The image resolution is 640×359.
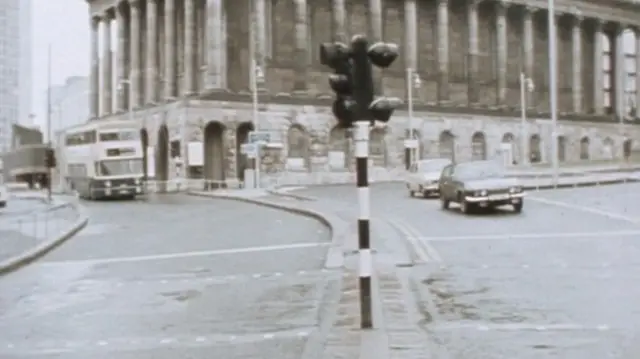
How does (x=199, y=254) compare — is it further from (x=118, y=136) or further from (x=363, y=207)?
(x=118, y=136)

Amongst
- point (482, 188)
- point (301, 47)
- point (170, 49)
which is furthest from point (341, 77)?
point (170, 49)

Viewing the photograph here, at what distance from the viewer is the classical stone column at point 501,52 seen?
95.8 metres

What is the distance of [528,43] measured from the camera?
97875 millimetres

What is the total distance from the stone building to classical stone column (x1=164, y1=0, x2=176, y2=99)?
0.43 ft

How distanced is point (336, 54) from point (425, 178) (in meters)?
33.3

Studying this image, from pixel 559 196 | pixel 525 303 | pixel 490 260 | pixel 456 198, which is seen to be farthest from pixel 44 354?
pixel 559 196

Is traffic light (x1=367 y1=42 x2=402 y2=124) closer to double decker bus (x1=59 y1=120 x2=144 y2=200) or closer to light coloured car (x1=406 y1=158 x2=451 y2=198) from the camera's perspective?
light coloured car (x1=406 y1=158 x2=451 y2=198)

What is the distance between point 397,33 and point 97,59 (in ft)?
111

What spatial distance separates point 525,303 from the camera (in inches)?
468

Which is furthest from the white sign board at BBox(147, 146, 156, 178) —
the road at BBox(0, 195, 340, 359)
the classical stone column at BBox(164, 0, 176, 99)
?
the road at BBox(0, 195, 340, 359)

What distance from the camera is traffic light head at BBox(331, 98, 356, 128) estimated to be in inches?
390

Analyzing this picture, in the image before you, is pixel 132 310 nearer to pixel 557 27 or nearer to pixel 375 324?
pixel 375 324

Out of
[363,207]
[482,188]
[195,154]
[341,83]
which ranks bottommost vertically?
[482,188]

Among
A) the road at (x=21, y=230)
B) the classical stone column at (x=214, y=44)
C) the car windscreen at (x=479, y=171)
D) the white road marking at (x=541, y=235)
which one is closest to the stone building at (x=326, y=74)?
the classical stone column at (x=214, y=44)
